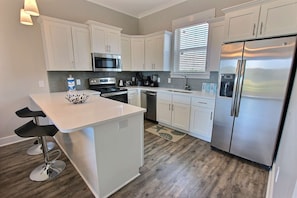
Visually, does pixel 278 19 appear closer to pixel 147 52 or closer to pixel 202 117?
pixel 202 117

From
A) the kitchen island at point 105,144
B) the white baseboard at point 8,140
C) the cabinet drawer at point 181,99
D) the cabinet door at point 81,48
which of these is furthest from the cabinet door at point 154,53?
the white baseboard at point 8,140

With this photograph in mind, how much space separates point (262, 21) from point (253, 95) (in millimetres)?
1022

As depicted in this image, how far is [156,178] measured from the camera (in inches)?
75.7

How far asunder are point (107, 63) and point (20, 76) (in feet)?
5.66

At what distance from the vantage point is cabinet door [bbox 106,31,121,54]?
11.5 ft

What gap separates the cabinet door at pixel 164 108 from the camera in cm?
347

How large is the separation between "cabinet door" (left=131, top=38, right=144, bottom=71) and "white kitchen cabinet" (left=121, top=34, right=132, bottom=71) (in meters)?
0.09

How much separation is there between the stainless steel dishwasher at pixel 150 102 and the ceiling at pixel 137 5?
2.32 metres

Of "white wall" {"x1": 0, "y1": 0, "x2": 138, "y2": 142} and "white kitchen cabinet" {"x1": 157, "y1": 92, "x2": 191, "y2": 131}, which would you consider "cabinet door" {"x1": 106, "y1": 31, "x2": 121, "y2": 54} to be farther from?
"white kitchen cabinet" {"x1": 157, "y1": 92, "x2": 191, "y2": 131}

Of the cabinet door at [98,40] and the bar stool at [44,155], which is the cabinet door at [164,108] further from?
the bar stool at [44,155]

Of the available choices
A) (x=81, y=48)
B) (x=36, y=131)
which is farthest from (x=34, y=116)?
(x=81, y=48)

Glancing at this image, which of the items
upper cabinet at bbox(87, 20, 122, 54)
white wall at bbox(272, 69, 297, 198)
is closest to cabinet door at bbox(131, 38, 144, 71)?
upper cabinet at bbox(87, 20, 122, 54)

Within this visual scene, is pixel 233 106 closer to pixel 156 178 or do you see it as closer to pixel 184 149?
pixel 184 149

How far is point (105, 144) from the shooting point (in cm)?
152
